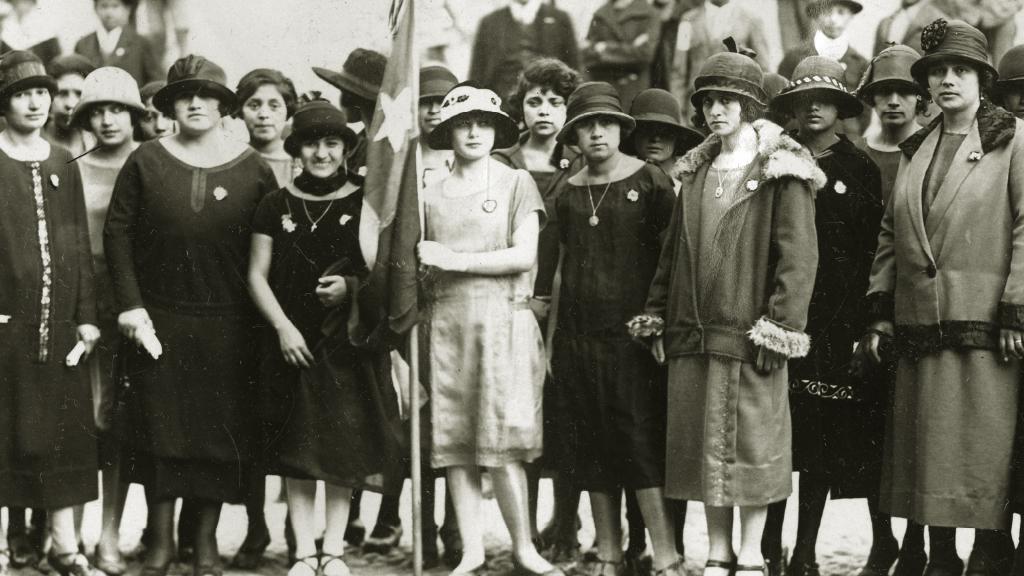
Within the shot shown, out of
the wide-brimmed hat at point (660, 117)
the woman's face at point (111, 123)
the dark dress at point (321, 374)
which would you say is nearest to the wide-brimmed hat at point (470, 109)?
the dark dress at point (321, 374)

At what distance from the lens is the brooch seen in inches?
224

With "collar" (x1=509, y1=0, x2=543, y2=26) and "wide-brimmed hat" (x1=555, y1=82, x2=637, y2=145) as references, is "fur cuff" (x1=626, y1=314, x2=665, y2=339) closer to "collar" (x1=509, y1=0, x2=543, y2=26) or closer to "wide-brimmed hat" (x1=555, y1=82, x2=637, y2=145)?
"wide-brimmed hat" (x1=555, y1=82, x2=637, y2=145)

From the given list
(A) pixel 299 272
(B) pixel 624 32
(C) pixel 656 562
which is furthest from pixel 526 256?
(B) pixel 624 32

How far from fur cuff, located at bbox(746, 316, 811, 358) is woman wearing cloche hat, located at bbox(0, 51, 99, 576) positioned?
2945 mm

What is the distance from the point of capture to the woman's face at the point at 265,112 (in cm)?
686

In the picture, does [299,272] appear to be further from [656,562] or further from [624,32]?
[624,32]

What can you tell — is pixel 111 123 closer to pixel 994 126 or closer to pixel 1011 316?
pixel 994 126

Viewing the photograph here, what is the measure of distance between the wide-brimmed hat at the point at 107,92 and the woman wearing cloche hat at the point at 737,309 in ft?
9.16

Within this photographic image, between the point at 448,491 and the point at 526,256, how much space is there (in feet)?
4.06

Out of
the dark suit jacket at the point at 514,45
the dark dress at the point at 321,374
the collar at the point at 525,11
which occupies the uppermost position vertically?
the collar at the point at 525,11

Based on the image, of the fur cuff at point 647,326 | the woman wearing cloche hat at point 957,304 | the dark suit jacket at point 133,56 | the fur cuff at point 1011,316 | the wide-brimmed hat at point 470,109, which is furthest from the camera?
the dark suit jacket at point 133,56

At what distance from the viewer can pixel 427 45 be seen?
8.65 m

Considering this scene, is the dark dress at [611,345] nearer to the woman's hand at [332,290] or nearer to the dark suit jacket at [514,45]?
the woman's hand at [332,290]

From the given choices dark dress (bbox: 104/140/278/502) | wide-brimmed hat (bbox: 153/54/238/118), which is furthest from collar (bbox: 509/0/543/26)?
dark dress (bbox: 104/140/278/502)
